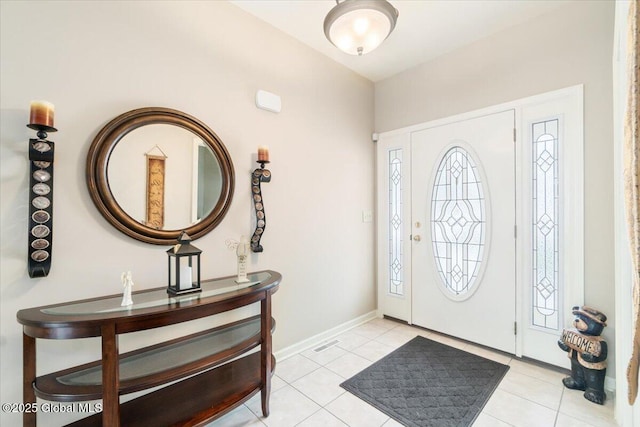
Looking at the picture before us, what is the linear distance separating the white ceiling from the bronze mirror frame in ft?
3.54

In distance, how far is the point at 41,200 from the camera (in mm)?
1415

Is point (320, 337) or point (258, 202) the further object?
point (320, 337)

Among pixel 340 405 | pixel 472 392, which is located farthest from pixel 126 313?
pixel 472 392

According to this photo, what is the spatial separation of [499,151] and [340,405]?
240 centimetres

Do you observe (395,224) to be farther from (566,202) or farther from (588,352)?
(588,352)

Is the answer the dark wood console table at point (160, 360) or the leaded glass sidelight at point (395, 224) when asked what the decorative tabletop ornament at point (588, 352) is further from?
the dark wood console table at point (160, 360)

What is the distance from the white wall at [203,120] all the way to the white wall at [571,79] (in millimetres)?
1110

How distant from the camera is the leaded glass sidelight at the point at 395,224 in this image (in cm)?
326

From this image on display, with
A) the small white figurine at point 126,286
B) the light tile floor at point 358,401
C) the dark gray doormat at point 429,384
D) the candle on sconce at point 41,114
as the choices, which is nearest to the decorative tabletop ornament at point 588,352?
the light tile floor at point 358,401

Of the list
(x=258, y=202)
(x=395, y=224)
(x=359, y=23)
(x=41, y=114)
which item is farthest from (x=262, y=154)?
(x=395, y=224)

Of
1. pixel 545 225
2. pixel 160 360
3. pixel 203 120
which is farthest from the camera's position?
pixel 545 225

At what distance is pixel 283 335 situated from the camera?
99.2 inches

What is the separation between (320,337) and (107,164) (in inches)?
88.8

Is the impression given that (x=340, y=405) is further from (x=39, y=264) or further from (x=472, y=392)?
(x=39, y=264)
